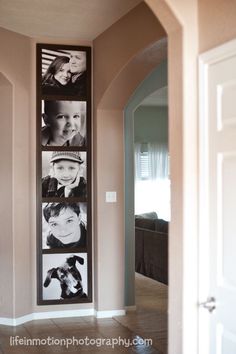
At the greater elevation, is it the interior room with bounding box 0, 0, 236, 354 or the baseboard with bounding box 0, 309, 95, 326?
the interior room with bounding box 0, 0, 236, 354

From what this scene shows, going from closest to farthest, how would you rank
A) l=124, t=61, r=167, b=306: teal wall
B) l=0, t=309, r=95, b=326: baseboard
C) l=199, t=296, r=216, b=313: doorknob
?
l=199, t=296, r=216, b=313: doorknob
l=0, t=309, r=95, b=326: baseboard
l=124, t=61, r=167, b=306: teal wall

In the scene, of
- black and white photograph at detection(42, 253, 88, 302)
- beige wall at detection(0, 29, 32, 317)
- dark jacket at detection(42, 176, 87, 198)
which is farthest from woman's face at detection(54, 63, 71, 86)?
black and white photograph at detection(42, 253, 88, 302)

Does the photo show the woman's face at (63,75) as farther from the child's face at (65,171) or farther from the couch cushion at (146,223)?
the couch cushion at (146,223)

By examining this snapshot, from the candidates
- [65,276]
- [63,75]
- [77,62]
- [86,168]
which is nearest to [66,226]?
[65,276]

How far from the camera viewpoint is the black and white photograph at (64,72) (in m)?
5.16

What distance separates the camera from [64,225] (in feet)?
17.1

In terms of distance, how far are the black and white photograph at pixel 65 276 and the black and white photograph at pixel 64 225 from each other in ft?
0.43

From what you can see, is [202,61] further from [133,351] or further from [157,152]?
[157,152]

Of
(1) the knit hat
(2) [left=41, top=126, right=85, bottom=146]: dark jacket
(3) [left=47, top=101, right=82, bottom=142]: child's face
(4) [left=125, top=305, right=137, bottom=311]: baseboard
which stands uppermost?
(3) [left=47, top=101, right=82, bottom=142]: child's face

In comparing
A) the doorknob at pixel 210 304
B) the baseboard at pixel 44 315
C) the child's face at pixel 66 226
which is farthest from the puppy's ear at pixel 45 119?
the doorknob at pixel 210 304

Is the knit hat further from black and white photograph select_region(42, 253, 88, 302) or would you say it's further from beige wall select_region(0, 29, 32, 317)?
black and white photograph select_region(42, 253, 88, 302)

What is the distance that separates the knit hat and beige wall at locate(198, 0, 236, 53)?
2948 millimetres

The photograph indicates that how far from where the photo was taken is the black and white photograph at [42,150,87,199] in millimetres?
5168

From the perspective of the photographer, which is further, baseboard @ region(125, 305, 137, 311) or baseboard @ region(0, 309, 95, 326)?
baseboard @ region(125, 305, 137, 311)
